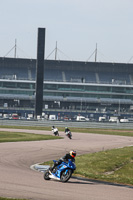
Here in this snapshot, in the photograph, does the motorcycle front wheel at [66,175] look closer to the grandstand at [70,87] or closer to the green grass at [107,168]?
the green grass at [107,168]

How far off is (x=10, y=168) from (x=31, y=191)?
6.51 metres

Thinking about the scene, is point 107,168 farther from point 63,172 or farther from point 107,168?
point 63,172

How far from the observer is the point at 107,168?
23109 millimetres

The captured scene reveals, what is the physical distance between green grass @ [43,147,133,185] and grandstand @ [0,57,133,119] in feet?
351

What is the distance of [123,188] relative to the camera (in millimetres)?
17000

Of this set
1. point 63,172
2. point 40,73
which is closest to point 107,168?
point 63,172

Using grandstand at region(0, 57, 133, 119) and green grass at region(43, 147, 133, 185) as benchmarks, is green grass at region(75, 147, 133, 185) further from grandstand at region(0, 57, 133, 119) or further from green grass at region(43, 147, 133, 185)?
grandstand at region(0, 57, 133, 119)

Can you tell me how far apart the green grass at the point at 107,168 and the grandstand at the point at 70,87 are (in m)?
107

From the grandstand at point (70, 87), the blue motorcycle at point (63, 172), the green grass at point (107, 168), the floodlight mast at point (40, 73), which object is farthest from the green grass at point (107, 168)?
the grandstand at point (70, 87)

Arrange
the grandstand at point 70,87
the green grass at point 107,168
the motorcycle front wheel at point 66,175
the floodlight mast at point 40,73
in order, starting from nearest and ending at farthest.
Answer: the motorcycle front wheel at point 66,175 → the green grass at point 107,168 → the floodlight mast at point 40,73 → the grandstand at point 70,87

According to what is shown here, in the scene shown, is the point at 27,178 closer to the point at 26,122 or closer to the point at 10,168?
the point at 10,168

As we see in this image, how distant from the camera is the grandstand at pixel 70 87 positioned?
138 meters

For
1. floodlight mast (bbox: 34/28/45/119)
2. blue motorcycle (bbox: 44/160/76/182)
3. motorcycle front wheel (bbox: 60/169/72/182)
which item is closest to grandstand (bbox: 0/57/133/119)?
floodlight mast (bbox: 34/28/45/119)

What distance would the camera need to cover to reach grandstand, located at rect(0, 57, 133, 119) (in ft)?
453
